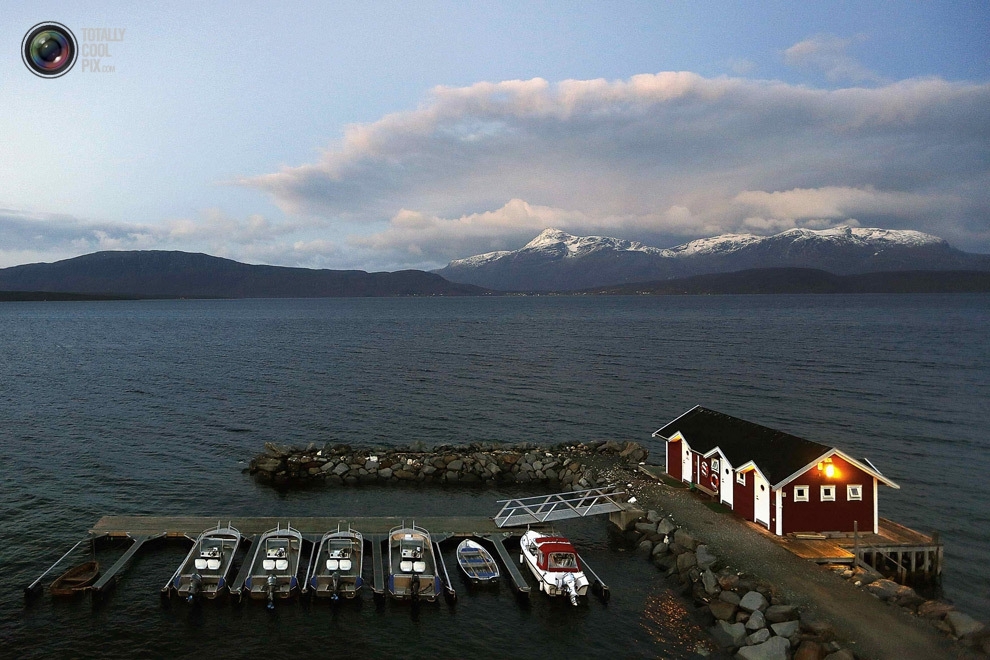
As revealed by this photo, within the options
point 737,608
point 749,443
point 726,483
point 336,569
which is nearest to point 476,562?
point 336,569

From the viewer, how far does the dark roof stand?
95.3 ft

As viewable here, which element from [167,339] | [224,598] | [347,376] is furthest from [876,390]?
[167,339]

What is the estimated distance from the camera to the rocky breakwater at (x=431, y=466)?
136 ft

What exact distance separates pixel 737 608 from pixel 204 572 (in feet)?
70.0

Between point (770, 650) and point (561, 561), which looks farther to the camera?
point (561, 561)

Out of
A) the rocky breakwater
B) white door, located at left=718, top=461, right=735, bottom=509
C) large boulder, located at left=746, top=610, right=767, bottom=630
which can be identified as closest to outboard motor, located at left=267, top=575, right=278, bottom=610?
the rocky breakwater

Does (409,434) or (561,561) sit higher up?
(561,561)

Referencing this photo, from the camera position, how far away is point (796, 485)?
28.7 meters

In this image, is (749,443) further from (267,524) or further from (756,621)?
(267,524)

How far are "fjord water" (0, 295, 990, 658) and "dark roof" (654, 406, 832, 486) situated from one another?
7499mm

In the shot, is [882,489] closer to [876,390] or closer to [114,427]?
[876,390]

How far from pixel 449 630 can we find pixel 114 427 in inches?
1737

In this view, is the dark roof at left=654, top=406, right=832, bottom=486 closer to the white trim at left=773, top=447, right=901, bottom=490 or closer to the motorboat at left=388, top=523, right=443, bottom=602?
the white trim at left=773, top=447, right=901, bottom=490

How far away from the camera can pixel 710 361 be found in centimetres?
9756
